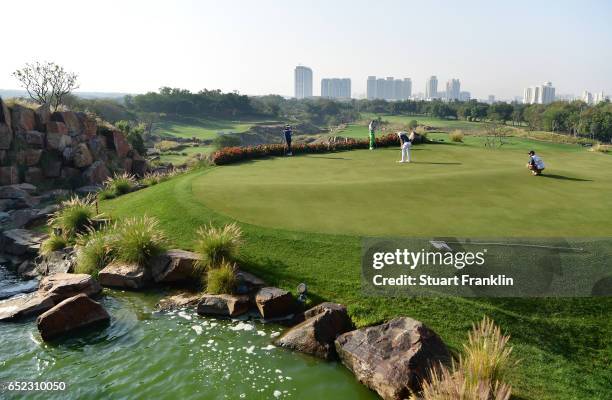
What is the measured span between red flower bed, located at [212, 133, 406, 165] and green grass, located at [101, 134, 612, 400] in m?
1.54

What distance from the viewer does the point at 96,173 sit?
30.2 metres

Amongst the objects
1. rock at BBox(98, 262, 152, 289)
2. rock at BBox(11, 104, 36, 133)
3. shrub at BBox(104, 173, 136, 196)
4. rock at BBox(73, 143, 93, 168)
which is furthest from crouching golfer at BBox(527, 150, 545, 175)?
rock at BBox(11, 104, 36, 133)

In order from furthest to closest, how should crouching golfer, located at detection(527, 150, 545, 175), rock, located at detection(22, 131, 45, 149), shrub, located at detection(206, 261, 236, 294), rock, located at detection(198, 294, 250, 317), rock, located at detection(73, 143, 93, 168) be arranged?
rock, located at detection(73, 143, 93, 168), rock, located at detection(22, 131, 45, 149), crouching golfer, located at detection(527, 150, 545, 175), shrub, located at detection(206, 261, 236, 294), rock, located at detection(198, 294, 250, 317)

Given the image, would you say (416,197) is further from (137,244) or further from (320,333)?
(137,244)

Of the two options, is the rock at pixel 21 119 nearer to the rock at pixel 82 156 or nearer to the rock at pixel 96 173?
the rock at pixel 82 156

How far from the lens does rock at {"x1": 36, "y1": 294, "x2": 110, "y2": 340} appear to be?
10406mm

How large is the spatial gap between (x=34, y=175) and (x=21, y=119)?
377 centimetres

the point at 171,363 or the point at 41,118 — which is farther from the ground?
the point at 41,118

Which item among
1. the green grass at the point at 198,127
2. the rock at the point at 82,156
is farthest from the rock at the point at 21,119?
the green grass at the point at 198,127

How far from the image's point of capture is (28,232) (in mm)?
18125

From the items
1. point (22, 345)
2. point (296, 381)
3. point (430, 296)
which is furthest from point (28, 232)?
point (430, 296)

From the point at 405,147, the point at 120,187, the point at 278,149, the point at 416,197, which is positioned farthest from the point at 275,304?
the point at 278,149

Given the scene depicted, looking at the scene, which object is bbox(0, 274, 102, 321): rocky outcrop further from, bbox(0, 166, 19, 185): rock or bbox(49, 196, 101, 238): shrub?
bbox(0, 166, 19, 185): rock

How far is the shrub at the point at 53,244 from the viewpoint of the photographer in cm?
1562
